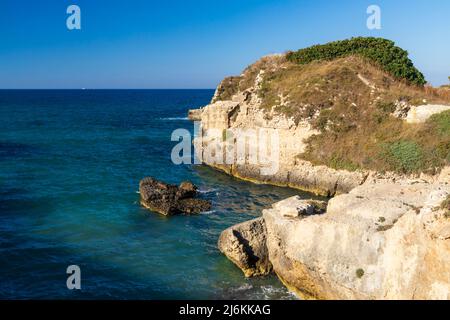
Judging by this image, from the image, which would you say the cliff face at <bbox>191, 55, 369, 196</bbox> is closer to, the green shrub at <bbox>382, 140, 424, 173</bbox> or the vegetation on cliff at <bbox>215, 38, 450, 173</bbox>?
the vegetation on cliff at <bbox>215, 38, 450, 173</bbox>

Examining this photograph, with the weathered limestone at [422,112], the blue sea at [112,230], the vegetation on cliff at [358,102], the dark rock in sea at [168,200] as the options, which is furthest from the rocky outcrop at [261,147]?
the dark rock in sea at [168,200]

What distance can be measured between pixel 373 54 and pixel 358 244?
1610 inches

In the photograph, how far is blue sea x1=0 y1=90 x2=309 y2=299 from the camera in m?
21.9

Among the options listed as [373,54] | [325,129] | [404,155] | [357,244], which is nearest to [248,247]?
[357,244]

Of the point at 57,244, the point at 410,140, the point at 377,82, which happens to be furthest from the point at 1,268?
the point at 377,82

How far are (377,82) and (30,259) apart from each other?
128ft

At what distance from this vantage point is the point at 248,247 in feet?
78.7

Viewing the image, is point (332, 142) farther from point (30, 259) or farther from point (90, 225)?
point (30, 259)

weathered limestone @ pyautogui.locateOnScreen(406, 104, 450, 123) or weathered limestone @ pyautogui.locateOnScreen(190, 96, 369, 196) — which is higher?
weathered limestone @ pyautogui.locateOnScreen(406, 104, 450, 123)

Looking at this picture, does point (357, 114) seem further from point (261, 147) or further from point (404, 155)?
point (261, 147)

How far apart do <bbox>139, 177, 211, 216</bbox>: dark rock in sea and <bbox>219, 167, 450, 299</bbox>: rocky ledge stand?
7.94 m

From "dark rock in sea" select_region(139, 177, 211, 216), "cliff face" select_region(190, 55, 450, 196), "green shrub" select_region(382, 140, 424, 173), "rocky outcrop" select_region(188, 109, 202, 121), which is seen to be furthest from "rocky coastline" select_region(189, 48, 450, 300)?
"rocky outcrop" select_region(188, 109, 202, 121)

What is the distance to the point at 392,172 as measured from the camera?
124 feet

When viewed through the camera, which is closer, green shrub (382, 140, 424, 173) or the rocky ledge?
the rocky ledge
